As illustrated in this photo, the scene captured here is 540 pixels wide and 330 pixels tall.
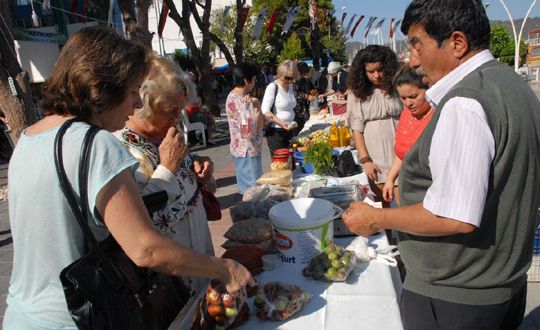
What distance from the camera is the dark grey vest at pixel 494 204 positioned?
3.79ft

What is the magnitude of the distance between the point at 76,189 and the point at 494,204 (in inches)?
47.5

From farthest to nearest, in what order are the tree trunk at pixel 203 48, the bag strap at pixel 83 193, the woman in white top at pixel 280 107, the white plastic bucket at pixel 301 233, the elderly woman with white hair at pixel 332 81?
the tree trunk at pixel 203 48
the elderly woman with white hair at pixel 332 81
the woman in white top at pixel 280 107
the white plastic bucket at pixel 301 233
the bag strap at pixel 83 193

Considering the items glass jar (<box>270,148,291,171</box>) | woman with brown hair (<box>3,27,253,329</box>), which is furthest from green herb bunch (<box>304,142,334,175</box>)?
woman with brown hair (<box>3,27,253,329</box>)

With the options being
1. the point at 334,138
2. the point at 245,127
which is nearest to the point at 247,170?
the point at 245,127

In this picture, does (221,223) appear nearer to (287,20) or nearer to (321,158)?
(321,158)

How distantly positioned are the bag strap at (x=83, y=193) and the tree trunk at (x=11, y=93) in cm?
485

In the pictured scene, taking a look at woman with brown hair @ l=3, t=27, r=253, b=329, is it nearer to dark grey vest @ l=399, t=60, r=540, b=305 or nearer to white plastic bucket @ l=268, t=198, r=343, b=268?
white plastic bucket @ l=268, t=198, r=343, b=268

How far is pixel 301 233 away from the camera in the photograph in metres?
1.82

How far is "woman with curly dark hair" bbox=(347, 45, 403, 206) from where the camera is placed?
3.25 m

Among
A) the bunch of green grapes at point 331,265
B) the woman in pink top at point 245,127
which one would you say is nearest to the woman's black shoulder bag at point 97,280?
the bunch of green grapes at point 331,265

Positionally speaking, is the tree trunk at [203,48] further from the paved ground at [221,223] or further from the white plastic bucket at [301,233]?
the white plastic bucket at [301,233]

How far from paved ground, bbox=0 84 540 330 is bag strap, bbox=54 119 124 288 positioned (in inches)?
105

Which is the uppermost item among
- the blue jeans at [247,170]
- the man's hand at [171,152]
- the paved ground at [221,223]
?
the man's hand at [171,152]

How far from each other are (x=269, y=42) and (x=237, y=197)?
3699cm
